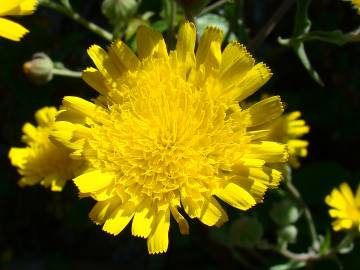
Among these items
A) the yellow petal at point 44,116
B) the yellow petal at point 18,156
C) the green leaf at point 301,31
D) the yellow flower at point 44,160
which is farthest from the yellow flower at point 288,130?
the yellow petal at point 18,156

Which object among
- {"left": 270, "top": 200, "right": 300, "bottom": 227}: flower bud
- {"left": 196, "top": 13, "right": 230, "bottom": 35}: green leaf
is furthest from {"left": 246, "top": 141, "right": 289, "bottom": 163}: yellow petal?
{"left": 196, "top": 13, "right": 230, "bottom": 35}: green leaf

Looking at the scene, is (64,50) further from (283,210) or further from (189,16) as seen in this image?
(283,210)

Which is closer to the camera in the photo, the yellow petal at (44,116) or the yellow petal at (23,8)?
the yellow petal at (23,8)

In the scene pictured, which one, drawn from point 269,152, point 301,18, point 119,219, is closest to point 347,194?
point 269,152

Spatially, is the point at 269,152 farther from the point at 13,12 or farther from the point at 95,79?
the point at 13,12

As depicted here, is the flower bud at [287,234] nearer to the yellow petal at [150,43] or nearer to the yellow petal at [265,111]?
the yellow petal at [265,111]

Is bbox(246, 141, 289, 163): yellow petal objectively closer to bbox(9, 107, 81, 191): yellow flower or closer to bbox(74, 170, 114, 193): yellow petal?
bbox(74, 170, 114, 193): yellow petal

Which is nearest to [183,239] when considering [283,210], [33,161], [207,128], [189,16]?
[283,210]
